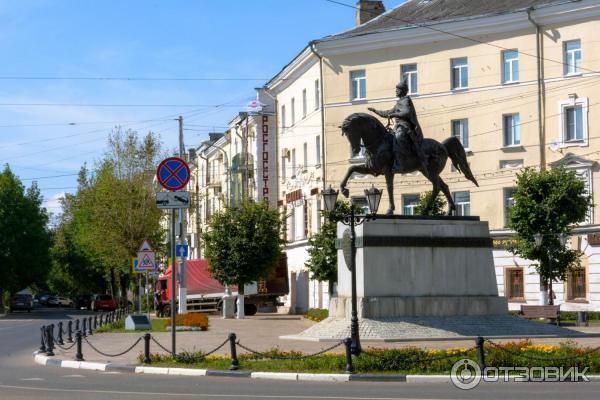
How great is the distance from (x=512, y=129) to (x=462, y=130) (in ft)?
9.47

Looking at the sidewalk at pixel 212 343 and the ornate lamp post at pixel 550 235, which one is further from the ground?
the ornate lamp post at pixel 550 235

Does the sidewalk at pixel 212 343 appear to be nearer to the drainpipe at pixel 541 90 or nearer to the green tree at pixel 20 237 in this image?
the drainpipe at pixel 541 90

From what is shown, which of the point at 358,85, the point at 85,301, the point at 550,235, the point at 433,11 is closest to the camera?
the point at 550,235

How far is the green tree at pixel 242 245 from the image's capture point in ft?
183

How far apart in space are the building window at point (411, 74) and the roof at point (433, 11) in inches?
83.9

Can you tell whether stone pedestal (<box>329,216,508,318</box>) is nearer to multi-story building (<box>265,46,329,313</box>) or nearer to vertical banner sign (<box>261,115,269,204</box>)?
multi-story building (<box>265,46,329,313</box>)

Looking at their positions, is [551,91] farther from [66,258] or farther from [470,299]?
[66,258]

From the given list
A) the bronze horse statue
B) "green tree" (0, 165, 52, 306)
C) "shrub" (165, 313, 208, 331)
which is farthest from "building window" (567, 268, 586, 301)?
"green tree" (0, 165, 52, 306)

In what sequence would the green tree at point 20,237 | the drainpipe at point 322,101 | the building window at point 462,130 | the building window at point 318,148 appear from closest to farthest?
the building window at point 462,130 < the drainpipe at point 322,101 < the building window at point 318,148 < the green tree at point 20,237

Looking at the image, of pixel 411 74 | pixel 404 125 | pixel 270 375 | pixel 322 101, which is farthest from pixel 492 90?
pixel 270 375

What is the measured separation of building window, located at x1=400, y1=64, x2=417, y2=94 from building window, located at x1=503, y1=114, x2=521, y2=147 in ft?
17.8

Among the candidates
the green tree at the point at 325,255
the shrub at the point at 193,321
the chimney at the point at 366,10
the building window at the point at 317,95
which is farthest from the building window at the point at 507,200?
the shrub at the point at 193,321

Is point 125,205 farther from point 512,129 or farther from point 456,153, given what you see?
point 456,153

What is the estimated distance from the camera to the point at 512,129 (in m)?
53.9
